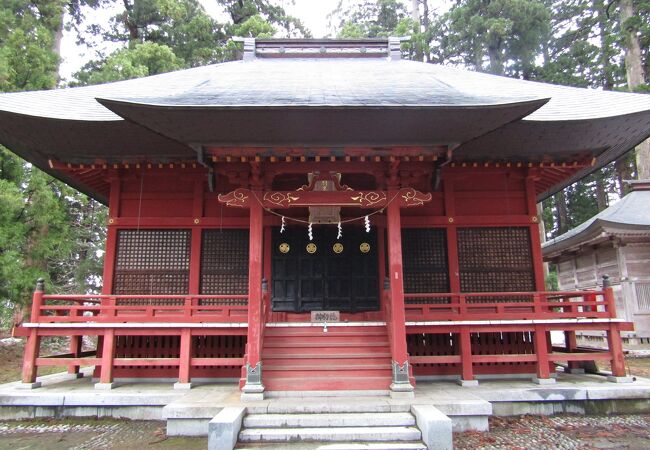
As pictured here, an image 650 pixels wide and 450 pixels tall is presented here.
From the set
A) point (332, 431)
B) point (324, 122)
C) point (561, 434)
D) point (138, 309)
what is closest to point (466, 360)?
point (561, 434)

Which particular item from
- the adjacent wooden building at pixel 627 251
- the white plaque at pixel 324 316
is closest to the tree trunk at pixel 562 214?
the adjacent wooden building at pixel 627 251

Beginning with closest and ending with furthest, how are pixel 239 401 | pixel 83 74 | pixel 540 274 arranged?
pixel 239 401
pixel 540 274
pixel 83 74

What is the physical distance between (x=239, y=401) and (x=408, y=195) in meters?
4.34

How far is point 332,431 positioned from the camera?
5.79 m

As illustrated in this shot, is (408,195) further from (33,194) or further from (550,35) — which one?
(550,35)

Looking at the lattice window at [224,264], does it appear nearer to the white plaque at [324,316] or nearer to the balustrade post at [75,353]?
the white plaque at [324,316]

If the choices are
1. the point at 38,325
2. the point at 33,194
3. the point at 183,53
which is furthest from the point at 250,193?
the point at 183,53

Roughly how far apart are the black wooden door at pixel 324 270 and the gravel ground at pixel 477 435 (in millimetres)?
3452

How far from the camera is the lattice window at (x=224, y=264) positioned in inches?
361

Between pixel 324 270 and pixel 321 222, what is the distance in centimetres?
138

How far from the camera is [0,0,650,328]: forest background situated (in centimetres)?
1341

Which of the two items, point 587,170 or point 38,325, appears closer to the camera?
point 38,325

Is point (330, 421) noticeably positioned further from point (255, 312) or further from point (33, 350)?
point (33, 350)

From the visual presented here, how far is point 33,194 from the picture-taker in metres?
13.4
